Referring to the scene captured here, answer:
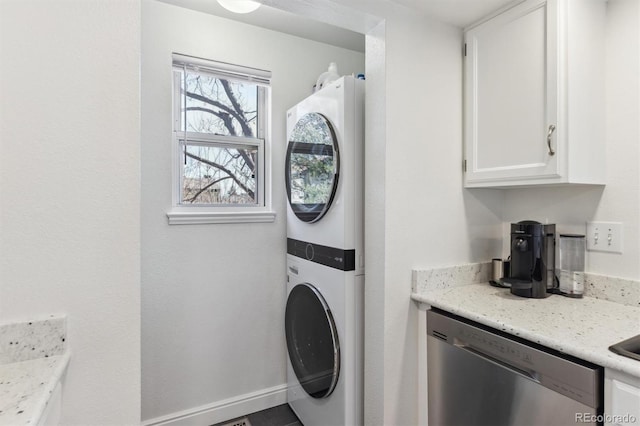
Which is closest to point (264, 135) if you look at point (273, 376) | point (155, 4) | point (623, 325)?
point (155, 4)

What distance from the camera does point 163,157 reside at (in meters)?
1.92

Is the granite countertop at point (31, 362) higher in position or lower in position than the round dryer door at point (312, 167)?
lower

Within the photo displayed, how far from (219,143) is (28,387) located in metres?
1.60

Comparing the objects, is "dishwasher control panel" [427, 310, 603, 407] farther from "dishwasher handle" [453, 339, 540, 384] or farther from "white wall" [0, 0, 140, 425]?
"white wall" [0, 0, 140, 425]

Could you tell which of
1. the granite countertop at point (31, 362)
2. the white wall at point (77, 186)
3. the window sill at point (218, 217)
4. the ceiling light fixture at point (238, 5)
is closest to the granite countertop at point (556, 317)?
the window sill at point (218, 217)

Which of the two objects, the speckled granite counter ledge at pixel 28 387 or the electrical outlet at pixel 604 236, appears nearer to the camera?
the speckled granite counter ledge at pixel 28 387

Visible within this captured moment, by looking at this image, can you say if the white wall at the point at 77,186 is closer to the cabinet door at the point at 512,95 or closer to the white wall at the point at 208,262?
the white wall at the point at 208,262

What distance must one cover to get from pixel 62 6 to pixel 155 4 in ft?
3.80

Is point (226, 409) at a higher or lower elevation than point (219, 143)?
lower

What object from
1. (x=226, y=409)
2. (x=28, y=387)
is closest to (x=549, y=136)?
(x=28, y=387)

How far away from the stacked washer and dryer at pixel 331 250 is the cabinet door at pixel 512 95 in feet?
1.81

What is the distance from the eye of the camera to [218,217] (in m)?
2.04

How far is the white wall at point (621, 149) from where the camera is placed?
137 cm

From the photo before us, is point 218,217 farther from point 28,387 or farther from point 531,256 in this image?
point 531,256
